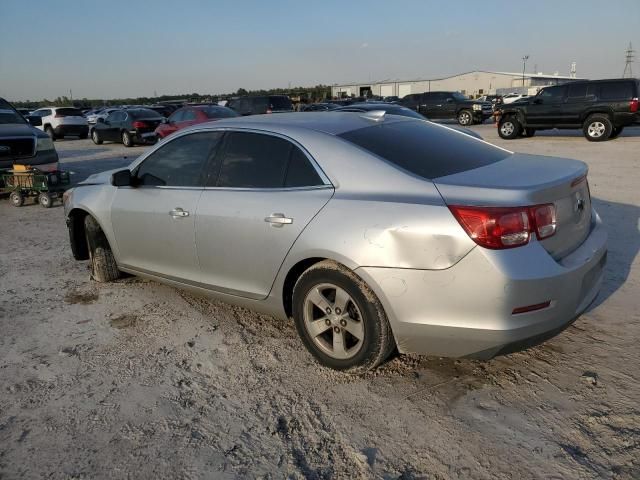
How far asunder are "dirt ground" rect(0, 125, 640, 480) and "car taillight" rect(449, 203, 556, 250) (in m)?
0.95

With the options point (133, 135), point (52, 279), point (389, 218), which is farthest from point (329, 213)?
point (133, 135)

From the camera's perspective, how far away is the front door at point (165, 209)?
155 inches

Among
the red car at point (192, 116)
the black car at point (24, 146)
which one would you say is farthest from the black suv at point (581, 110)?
Result: the black car at point (24, 146)

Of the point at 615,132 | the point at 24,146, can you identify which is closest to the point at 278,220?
the point at 24,146

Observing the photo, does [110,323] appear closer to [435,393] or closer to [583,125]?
[435,393]

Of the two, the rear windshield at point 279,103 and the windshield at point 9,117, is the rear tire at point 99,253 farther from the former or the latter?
the rear windshield at point 279,103

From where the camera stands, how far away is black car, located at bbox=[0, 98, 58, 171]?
9.80m

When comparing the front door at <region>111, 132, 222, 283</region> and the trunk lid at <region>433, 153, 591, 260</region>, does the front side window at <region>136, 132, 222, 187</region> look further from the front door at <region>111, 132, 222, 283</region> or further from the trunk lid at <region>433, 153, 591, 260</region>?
the trunk lid at <region>433, 153, 591, 260</region>

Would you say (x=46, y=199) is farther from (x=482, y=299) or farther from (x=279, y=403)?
(x=482, y=299)

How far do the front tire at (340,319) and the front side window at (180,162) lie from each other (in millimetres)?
1315

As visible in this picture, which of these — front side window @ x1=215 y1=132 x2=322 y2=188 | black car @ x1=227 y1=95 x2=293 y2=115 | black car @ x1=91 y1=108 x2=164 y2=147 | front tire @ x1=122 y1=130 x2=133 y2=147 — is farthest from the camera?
black car @ x1=227 y1=95 x2=293 y2=115

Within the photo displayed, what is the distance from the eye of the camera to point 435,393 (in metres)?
3.03

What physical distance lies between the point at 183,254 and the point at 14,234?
479 cm

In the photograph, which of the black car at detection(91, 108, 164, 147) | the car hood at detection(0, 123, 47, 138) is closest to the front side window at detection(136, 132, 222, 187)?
the car hood at detection(0, 123, 47, 138)
